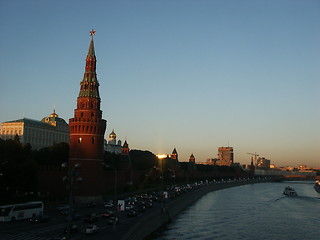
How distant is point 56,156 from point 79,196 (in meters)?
21.9

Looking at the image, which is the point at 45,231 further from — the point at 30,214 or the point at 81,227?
the point at 30,214

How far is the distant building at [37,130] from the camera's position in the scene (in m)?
156

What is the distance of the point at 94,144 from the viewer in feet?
231

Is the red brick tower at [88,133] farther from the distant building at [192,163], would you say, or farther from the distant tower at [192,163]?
the distant building at [192,163]

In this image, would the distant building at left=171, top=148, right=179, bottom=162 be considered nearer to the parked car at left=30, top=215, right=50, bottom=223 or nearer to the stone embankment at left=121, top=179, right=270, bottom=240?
the stone embankment at left=121, top=179, right=270, bottom=240

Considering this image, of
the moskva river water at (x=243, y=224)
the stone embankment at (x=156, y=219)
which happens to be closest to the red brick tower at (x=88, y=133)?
the stone embankment at (x=156, y=219)

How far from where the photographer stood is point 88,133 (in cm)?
7031

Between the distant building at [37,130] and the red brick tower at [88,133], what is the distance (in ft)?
273

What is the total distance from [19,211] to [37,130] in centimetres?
11833

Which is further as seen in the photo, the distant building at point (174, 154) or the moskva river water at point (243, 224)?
the distant building at point (174, 154)

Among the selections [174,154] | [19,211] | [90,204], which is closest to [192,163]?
[174,154]

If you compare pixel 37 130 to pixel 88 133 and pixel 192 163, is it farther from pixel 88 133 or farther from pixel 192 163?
Result: pixel 88 133

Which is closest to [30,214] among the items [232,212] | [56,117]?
[232,212]

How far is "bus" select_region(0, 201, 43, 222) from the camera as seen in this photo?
47.8m
